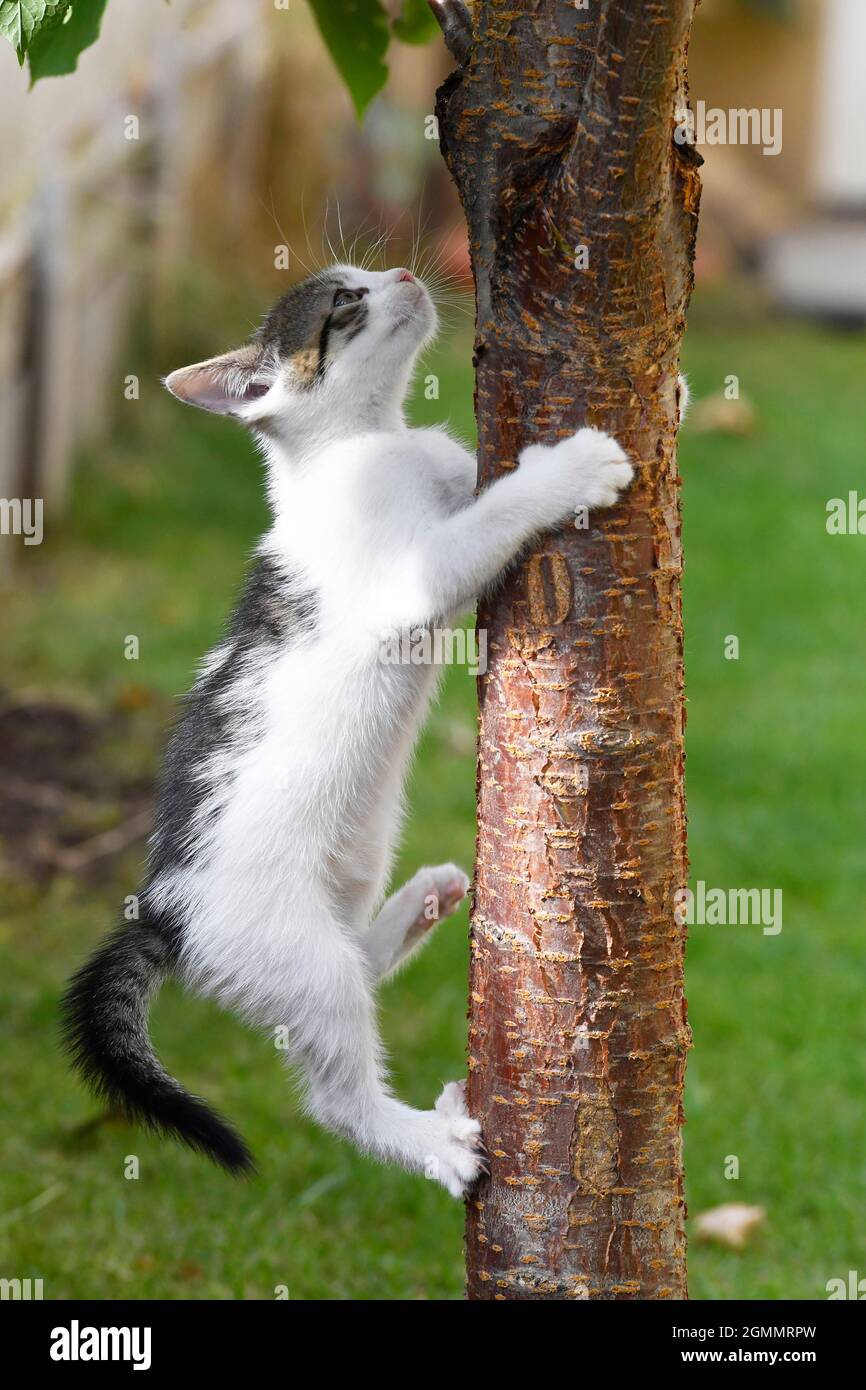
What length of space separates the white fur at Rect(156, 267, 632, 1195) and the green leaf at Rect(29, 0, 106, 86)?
659mm

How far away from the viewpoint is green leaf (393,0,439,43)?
2.96m

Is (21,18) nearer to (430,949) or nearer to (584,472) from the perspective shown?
(584,472)

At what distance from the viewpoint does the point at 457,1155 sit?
2.37m

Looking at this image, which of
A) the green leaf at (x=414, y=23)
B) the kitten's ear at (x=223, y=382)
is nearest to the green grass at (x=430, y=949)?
the kitten's ear at (x=223, y=382)

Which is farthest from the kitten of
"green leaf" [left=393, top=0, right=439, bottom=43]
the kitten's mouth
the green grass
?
the green grass

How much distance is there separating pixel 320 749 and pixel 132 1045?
568mm

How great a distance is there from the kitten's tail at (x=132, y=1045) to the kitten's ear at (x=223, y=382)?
958mm

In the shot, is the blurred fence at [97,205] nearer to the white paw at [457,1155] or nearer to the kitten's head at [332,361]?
the kitten's head at [332,361]

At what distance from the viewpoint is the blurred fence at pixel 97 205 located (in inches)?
271

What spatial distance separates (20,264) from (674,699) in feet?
17.0

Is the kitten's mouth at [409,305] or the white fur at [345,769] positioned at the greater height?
the kitten's mouth at [409,305]

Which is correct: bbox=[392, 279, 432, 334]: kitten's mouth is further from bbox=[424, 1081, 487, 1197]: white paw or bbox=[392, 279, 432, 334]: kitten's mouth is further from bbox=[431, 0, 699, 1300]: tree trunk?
bbox=[424, 1081, 487, 1197]: white paw

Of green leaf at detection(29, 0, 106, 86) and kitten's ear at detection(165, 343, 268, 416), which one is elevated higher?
green leaf at detection(29, 0, 106, 86)
